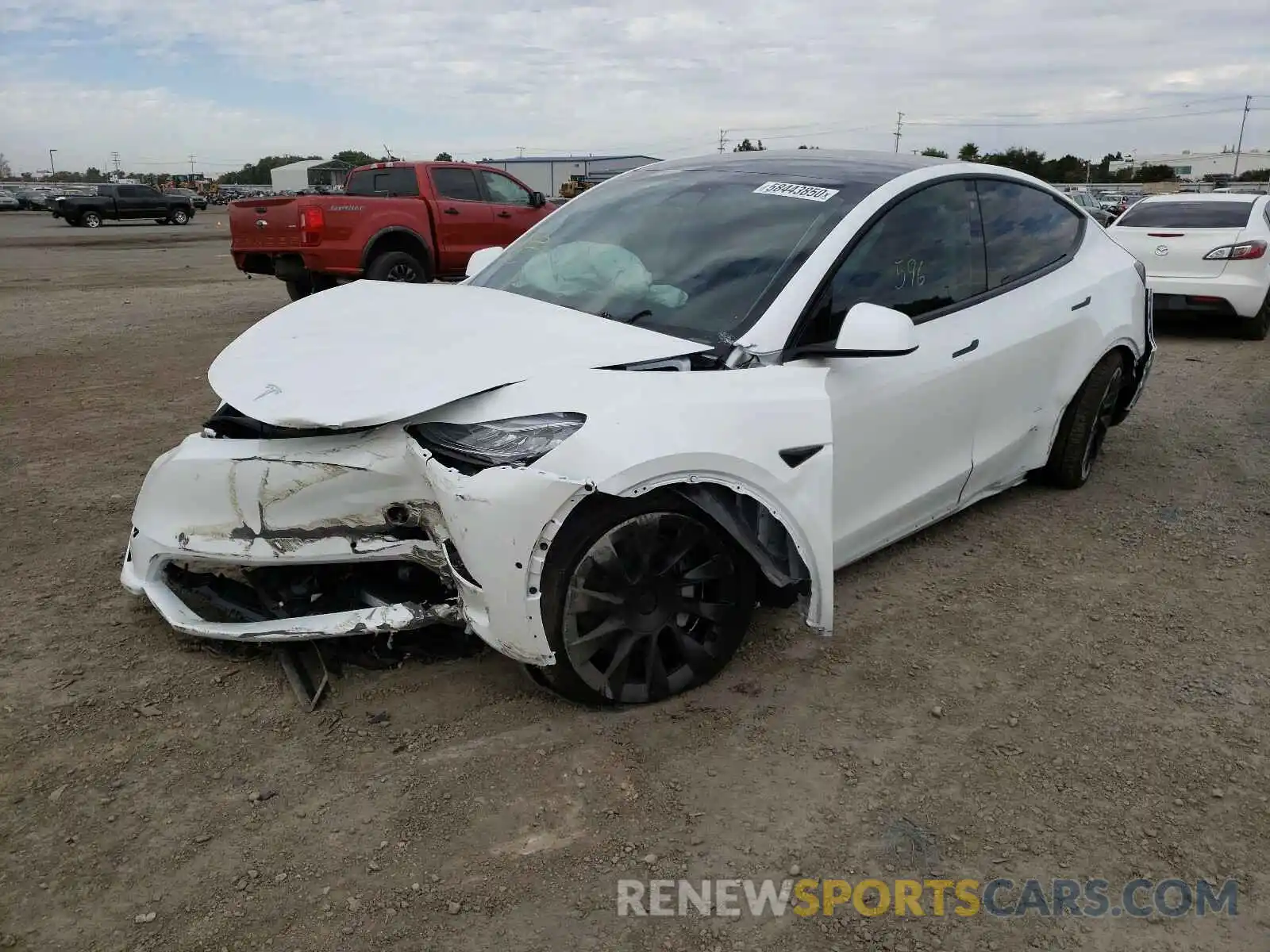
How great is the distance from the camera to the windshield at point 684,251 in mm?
3213

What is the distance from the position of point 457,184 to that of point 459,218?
608mm

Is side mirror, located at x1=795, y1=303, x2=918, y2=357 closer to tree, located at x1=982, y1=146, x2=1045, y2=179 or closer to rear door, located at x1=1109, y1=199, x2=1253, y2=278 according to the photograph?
rear door, located at x1=1109, y1=199, x2=1253, y2=278

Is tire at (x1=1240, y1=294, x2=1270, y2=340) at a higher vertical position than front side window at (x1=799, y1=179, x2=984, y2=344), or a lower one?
lower

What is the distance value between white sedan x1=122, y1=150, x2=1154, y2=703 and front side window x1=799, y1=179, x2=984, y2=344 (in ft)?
0.04

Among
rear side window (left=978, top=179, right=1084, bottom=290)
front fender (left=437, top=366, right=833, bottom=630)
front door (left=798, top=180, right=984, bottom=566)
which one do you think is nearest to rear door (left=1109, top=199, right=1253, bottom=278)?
rear side window (left=978, top=179, right=1084, bottom=290)

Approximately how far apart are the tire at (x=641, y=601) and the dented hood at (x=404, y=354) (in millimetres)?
394

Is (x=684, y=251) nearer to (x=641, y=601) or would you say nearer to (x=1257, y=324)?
(x=641, y=601)

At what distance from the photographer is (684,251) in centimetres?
346

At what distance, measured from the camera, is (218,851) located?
2.36 meters

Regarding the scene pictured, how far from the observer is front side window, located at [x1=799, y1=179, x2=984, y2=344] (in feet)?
10.6

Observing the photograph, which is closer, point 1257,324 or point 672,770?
point 672,770

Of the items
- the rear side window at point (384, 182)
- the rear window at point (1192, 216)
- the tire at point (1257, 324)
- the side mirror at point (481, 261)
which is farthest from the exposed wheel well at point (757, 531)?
the rear side window at point (384, 182)

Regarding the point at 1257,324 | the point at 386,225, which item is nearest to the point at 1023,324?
the point at 1257,324

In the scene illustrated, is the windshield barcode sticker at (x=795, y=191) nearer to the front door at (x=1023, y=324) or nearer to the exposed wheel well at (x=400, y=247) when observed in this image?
the front door at (x=1023, y=324)
